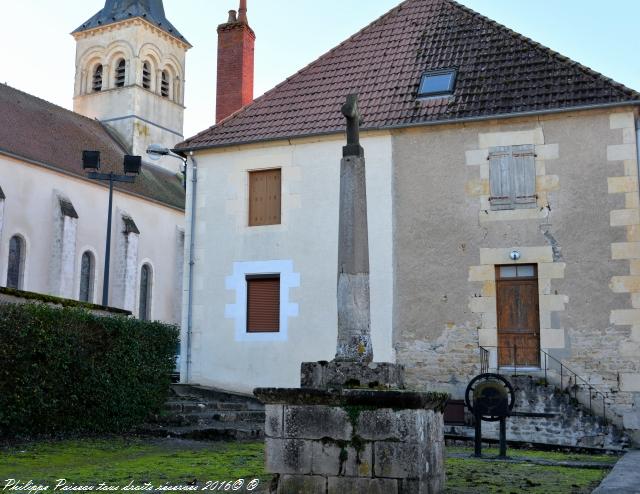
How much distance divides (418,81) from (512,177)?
3052mm

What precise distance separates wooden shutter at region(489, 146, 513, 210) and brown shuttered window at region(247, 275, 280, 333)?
4.68 m

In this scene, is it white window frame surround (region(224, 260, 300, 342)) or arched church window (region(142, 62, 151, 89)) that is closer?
white window frame surround (region(224, 260, 300, 342))

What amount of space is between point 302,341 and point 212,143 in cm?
478

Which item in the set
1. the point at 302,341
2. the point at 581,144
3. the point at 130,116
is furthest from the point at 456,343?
the point at 130,116

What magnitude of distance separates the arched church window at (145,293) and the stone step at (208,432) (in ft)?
63.5

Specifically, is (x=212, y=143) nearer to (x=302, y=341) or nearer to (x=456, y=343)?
(x=302, y=341)

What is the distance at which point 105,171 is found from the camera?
3189cm

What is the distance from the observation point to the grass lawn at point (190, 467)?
802 cm

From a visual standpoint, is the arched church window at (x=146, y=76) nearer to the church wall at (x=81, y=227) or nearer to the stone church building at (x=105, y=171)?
the stone church building at (x=105, y=171)

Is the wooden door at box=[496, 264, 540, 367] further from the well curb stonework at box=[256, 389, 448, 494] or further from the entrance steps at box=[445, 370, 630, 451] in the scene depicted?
the well curb stonework at box=[256, 389, 448, 494]

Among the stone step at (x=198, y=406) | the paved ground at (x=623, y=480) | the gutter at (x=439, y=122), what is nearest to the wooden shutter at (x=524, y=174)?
the gutter at (x=439, y=122)

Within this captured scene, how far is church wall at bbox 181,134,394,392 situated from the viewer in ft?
53.6

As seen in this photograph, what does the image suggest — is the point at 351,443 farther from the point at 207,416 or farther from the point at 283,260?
the point at 283,260

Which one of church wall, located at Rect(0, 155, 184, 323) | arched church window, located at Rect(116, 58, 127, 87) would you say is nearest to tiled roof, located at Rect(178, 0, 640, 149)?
church wall, located at Rect(0, 155, 184, 323)
